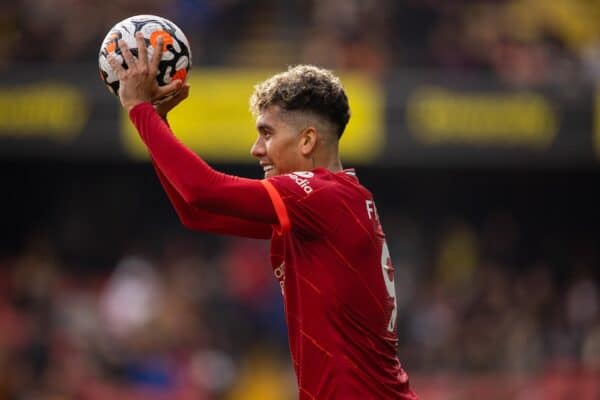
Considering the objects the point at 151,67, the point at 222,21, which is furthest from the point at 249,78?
the point at 151,67

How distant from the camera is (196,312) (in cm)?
1326

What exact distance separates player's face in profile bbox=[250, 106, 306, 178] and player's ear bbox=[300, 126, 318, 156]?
0.7 inches

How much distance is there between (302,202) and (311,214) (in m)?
0.06

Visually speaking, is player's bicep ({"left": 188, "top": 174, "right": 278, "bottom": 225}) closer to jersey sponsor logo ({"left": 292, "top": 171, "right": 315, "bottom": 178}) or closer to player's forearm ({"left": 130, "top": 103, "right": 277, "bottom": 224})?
player's forearm ({"left": 130, "top": 103, "right": 277, "bottom": 224})

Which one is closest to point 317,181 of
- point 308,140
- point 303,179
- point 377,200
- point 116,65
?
point 303,179

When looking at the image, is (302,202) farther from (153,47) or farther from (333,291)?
(153,47)

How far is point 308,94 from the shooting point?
449cm

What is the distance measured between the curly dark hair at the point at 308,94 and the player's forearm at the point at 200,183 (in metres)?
0.43

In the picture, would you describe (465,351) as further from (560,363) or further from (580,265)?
(580,265)

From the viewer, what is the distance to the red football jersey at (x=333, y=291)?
430 cm

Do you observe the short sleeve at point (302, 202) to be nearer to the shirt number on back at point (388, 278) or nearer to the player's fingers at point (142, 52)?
the shirt number on back at point (388, 278)

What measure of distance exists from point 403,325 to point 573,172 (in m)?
3.99

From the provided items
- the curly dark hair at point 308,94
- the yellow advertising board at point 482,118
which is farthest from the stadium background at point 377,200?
the curly dark hair at point 308,94

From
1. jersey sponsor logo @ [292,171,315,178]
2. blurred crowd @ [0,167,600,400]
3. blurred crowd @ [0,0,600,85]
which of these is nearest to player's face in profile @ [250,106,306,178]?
jersey sponsor logo @ [292,171,315,178]
